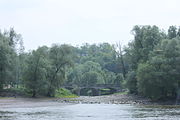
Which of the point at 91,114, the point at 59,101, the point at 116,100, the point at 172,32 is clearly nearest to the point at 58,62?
the point at 59,101

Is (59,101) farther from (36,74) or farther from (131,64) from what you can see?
(131,64)

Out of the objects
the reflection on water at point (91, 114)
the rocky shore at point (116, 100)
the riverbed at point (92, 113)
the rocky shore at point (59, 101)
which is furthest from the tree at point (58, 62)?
the reflection on water at point (91, 114)

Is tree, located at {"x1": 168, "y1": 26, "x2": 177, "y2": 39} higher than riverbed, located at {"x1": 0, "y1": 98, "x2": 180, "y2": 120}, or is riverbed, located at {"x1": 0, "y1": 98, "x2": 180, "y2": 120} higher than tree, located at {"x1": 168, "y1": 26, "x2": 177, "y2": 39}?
tree, located at {"x1": 168, "y1": 26, "x2": 177, "y2": 39}

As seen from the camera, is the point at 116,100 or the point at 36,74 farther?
the point at 36,74

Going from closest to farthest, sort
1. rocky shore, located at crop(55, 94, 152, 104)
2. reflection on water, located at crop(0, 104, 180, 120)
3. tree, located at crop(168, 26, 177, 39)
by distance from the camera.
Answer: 1. reflection on water, located at crop(0, 104, 180, 120)
2. rocky shore, located at crop(55, 94, 152, 104)
3. tree, located at crop(168, 26, 177, 39)

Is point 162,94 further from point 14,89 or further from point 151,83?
point 14,89

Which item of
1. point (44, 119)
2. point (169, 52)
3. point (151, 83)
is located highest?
point (169, 52)

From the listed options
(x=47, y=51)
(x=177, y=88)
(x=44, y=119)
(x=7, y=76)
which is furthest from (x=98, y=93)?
(x=44, y=119)

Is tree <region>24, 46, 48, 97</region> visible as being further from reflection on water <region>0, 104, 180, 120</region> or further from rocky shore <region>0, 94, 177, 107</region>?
reflection on water <region>0, 104, 180, 120</region>

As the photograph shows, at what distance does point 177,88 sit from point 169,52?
734 centimetres

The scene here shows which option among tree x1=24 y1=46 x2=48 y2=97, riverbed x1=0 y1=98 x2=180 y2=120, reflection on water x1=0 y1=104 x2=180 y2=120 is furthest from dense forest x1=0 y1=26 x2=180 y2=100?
reflection on water x1=0 y1=104 x2=180 y2=120

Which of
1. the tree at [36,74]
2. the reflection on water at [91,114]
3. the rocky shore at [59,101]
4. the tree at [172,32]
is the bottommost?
the reflection on water at [91,114]

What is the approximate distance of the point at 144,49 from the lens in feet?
305

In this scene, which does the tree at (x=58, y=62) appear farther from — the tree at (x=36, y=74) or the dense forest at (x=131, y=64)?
the tree at (x=36, y=74)
